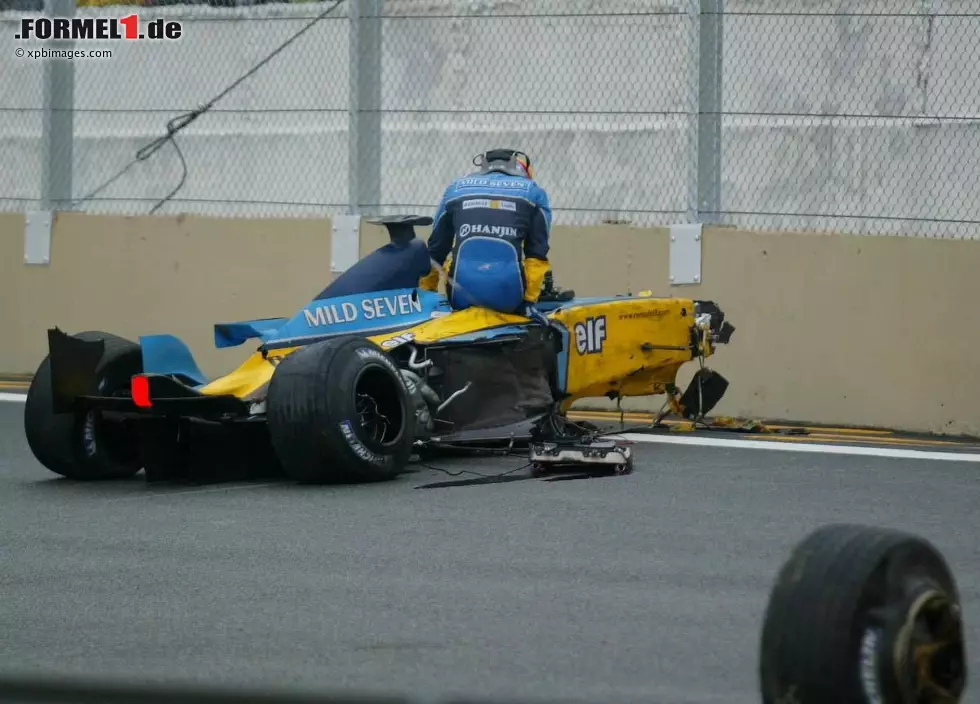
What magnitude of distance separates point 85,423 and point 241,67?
6.89 metres

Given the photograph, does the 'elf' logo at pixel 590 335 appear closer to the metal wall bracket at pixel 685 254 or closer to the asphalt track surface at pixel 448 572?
the asphalt track surface at pixel 448 572

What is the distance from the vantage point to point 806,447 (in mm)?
10250

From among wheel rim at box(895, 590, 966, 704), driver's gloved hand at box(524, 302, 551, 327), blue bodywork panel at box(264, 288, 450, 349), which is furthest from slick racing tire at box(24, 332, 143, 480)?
wheel rim at box(895, 590, 966, 704)

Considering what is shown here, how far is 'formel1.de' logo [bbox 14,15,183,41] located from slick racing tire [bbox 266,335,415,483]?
620cm

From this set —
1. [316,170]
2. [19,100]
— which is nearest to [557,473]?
[316,170]

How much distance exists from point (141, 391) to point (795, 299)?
15.4 feet

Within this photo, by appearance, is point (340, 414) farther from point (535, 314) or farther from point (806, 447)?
point (806, 447)

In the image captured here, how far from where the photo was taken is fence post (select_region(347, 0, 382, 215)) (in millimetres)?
12578

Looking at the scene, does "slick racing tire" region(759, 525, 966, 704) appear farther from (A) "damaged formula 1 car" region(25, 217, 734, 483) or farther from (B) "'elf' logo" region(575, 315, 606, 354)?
(B) "'elf' logo" region(575, 315, 606, 354)

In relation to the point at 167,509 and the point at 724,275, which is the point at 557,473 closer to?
the point at 167,509

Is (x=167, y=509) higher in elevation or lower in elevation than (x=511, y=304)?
lower

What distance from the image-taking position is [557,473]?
357 inches

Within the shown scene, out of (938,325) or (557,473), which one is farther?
(938,325)

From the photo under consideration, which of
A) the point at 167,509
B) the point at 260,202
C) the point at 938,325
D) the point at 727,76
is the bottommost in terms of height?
the point at 167,509
